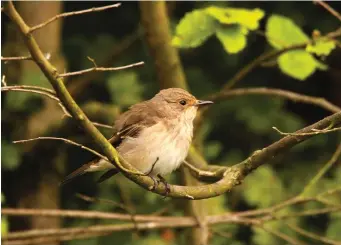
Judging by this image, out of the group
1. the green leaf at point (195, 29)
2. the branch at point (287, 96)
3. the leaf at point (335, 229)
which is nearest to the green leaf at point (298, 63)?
the branch at point (287, 96)

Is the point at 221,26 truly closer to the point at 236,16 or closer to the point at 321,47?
the point at 236,16

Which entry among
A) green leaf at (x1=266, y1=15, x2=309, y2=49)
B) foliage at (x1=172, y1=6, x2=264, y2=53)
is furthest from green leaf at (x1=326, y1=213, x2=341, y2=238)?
foliage at (x1=172, y1=6, x2=264, y2=53)

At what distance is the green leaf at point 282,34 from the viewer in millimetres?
Result: 4422

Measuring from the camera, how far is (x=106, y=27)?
7.17 meters

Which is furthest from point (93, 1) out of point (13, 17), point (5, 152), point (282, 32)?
point (13, 17)

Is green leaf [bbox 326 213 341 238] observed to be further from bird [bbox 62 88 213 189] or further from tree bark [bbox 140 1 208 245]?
bird [bbox 62 88 213 189]

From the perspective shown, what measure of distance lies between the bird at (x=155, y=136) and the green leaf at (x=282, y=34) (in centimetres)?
74

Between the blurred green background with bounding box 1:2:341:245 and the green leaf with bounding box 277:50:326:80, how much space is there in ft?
2.67

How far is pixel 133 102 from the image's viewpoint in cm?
562

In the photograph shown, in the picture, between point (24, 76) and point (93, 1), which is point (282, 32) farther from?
point (93, 1)

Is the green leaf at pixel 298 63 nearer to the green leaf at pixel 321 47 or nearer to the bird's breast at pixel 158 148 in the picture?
the green leaf at pixel 321 47

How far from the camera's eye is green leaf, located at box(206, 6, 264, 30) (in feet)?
13.1

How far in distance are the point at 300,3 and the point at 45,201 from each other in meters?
2.74

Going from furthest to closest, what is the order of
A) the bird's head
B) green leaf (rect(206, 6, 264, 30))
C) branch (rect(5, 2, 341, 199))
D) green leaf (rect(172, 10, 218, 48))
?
green leaf (rect(172, 10, 218, 48)), green leaf (rect(206, 6, 264, 30)), the bird's head, branch (rect(5, 2, 341, 199))
